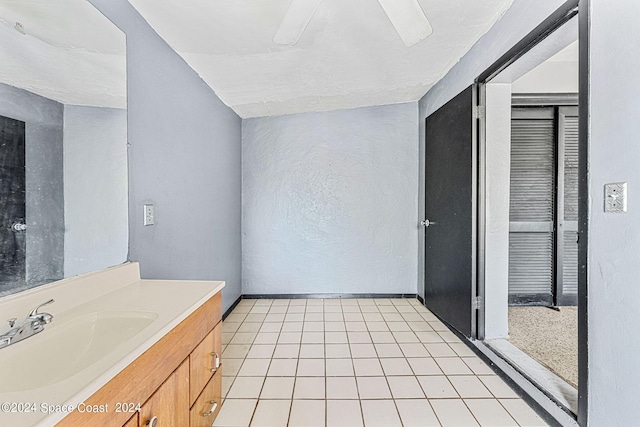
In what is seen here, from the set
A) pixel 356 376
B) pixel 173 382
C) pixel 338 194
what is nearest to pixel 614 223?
pixel 356 376

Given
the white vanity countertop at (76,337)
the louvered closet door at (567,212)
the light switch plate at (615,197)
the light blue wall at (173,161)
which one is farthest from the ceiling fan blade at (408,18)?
the louvered closet door at (567,212)

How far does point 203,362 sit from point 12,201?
91 centimetres

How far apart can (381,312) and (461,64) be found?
2.35 meters

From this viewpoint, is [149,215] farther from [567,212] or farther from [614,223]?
[567,212]

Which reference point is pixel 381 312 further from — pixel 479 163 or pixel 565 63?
pixel 565 63

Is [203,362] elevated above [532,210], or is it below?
below

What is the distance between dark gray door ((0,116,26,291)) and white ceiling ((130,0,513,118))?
1014 mm

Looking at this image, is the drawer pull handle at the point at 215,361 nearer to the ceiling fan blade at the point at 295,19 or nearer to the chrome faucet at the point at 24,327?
the chrome faucet at the point at 24,327

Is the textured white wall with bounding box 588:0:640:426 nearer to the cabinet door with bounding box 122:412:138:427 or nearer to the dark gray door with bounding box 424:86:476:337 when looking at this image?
the dark gray door with bounding box 424:86:476:337

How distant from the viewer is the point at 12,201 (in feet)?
3.50

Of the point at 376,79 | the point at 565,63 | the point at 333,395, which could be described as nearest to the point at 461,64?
the point at 376,79

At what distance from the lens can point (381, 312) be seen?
10.8 feet

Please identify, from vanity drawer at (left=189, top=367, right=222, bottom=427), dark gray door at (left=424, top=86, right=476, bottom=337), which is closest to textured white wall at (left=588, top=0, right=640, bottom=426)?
dark gray door at (left=424, top=86, right=476, bottom=337)

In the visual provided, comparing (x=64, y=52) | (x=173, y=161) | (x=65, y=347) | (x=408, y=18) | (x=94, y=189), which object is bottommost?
(x=65, y=347)
